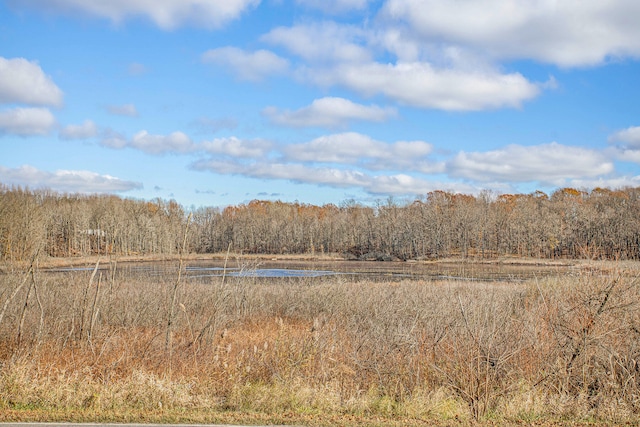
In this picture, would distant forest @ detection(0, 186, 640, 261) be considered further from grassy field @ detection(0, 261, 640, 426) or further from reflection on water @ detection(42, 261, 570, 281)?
grassy field @ detection(0, 261, 640, 426)

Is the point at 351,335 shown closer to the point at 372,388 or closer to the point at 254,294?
the point at 372,388

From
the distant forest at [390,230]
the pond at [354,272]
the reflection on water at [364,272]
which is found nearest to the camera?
the pond at [354,272]

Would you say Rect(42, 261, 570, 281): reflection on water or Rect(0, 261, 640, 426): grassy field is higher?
Rect(0, 261, 640, 426): grassy field

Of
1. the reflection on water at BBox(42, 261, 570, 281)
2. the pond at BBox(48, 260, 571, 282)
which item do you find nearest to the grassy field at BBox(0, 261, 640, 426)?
the pond at BBox(48, 260, 571, 282)

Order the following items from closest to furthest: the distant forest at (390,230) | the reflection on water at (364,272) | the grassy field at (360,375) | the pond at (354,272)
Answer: the grassy field at (360,375) < the pond at (354,272) < the reflection on water at (364,272) < the distant forest at (390,230)

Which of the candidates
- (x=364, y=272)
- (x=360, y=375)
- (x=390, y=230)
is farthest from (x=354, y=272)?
(x=390, y=230)

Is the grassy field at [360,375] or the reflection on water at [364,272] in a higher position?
the grassy field at [360,375]

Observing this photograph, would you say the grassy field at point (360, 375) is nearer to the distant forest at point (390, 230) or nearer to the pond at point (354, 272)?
the pond at point (354, 272)

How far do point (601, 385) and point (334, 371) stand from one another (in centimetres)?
548

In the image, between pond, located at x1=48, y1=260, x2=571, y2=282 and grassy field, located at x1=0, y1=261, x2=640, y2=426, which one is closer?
grassy field, located at x1=0, y1=261, x2=640, y2=426

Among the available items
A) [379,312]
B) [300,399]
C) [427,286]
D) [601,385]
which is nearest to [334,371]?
[300,399]

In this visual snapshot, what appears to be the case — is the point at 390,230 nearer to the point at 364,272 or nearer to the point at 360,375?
the point at 364,272

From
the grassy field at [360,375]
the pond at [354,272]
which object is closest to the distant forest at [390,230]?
the pond at [354,272]

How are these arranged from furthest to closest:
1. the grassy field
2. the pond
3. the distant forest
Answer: the distant forest
the pond
the grassy field
